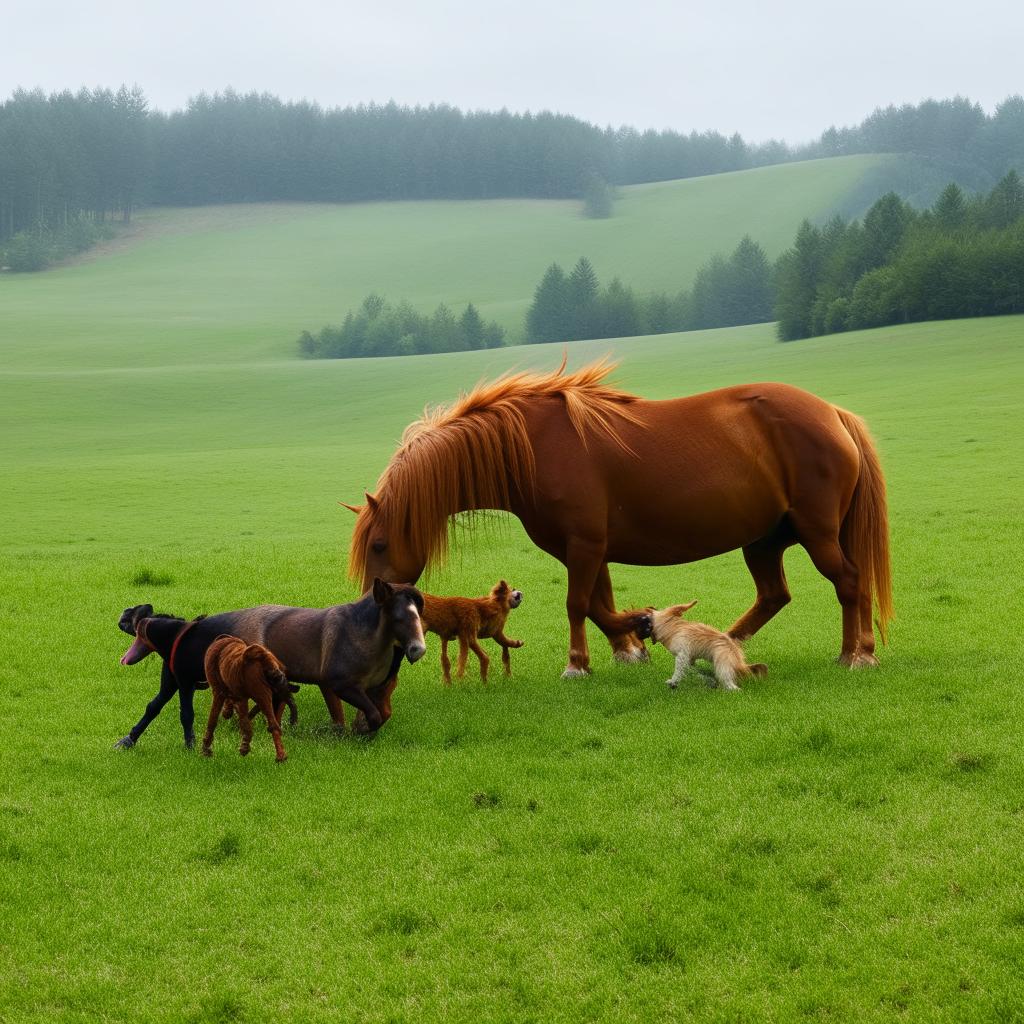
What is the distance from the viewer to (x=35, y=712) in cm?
886

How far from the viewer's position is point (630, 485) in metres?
9.26

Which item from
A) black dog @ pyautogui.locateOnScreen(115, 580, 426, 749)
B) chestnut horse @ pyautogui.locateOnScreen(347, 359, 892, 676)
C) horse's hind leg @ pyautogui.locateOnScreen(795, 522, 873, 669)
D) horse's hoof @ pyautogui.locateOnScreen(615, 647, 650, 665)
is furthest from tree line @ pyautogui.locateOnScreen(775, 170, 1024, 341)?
black dog @ pyautogui.locateOnScreen(115, 580, 426, 749)

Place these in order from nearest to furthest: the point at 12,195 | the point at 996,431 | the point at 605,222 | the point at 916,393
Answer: the point at 996,431, the point at 916,393, the point at 12,195, the point at 605,222

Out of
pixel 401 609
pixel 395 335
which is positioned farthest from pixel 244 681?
pixel 395 335

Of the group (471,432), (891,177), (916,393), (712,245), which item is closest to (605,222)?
(712,245)

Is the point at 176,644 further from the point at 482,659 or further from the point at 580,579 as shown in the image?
the point at 580,579

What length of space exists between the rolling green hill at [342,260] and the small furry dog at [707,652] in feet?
215

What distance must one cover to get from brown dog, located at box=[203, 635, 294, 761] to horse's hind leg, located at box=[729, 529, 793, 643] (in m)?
4.69

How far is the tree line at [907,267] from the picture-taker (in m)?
60.8

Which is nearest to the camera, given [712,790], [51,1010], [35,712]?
→ [51,1010]

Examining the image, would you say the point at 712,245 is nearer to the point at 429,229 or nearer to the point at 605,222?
the point at 605,222

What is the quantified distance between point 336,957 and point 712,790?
101 inches

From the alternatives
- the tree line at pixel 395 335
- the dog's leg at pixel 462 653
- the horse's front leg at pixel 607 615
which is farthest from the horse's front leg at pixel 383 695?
the tree line at pixel 395 335

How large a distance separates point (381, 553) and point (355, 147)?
156 metres
